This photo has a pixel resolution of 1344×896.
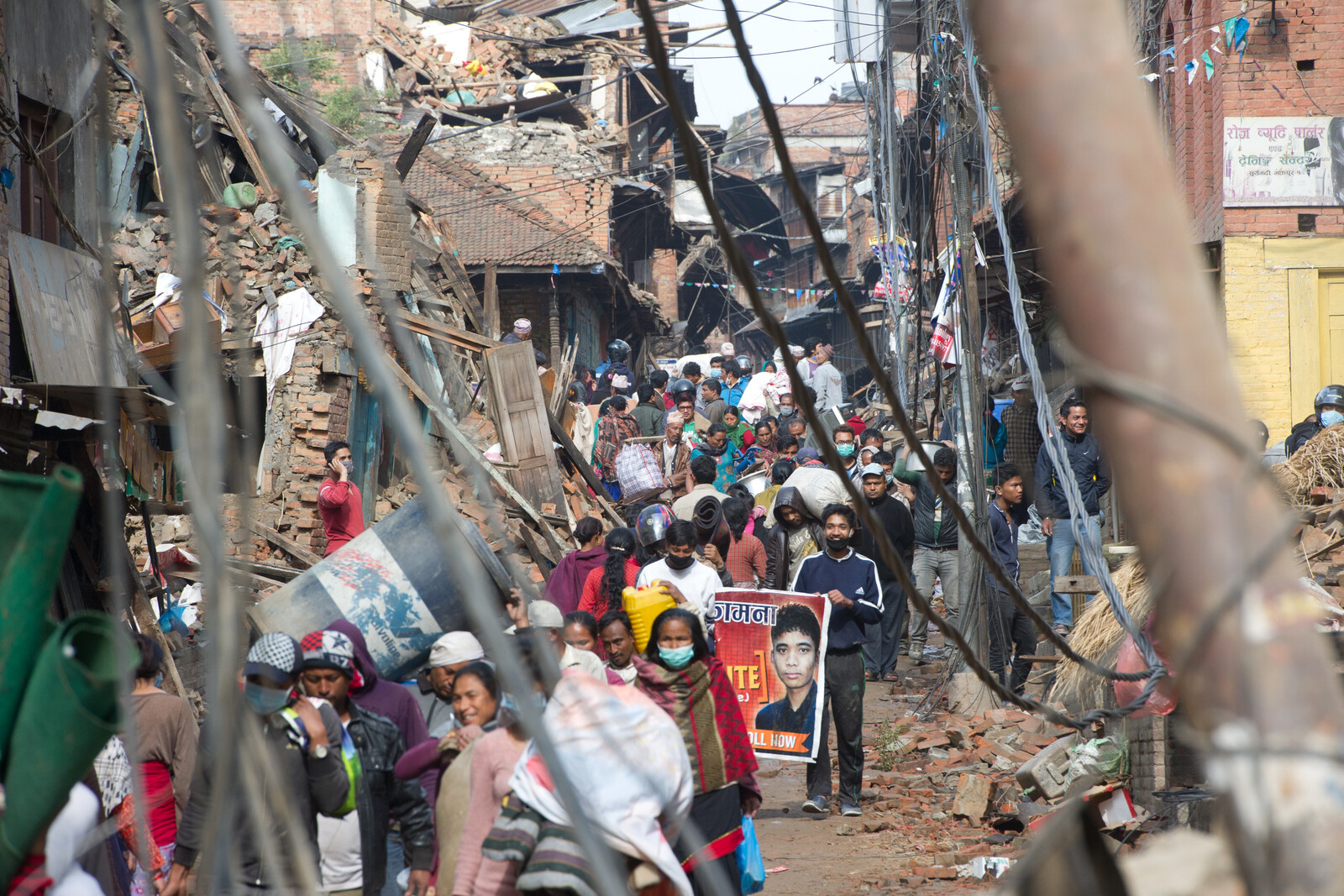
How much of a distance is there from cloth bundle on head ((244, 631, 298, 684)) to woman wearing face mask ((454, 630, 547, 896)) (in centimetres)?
89

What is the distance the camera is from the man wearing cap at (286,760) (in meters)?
4.41

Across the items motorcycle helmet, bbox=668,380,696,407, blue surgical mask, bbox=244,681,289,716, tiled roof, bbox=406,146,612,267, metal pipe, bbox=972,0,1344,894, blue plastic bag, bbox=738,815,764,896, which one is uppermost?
tiled roof, bbox=406,146,612,267

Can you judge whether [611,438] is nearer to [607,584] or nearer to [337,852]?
[607,584]

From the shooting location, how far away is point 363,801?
466cm

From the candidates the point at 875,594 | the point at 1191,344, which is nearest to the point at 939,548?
the point at 875,594

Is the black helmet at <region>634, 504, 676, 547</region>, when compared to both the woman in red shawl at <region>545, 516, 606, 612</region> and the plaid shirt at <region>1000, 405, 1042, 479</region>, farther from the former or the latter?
the plaid shirt at <region>1000, 405, 1042, 479</region>

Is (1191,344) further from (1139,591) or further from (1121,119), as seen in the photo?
(1139,591)

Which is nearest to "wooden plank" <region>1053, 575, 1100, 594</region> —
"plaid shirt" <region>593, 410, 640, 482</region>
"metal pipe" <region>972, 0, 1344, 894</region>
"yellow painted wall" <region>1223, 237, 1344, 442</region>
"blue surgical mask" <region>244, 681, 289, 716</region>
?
"blue surgical mask" <region>244, 681, 289, 716</region>

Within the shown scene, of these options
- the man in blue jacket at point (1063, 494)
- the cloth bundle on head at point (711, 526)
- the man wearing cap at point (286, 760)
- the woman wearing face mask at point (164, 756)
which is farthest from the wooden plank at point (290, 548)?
the man wearing cap at point (286, 760)

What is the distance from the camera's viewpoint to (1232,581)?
47.7 inches

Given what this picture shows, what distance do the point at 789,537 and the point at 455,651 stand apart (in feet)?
20.0

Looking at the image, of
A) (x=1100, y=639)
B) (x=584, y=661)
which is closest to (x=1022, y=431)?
(x=1100, y=639)

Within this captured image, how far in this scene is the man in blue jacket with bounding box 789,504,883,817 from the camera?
8.15 meters

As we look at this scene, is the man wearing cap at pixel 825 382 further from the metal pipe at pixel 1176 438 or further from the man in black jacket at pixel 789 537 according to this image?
the metal pipe at pixel 1176 438
